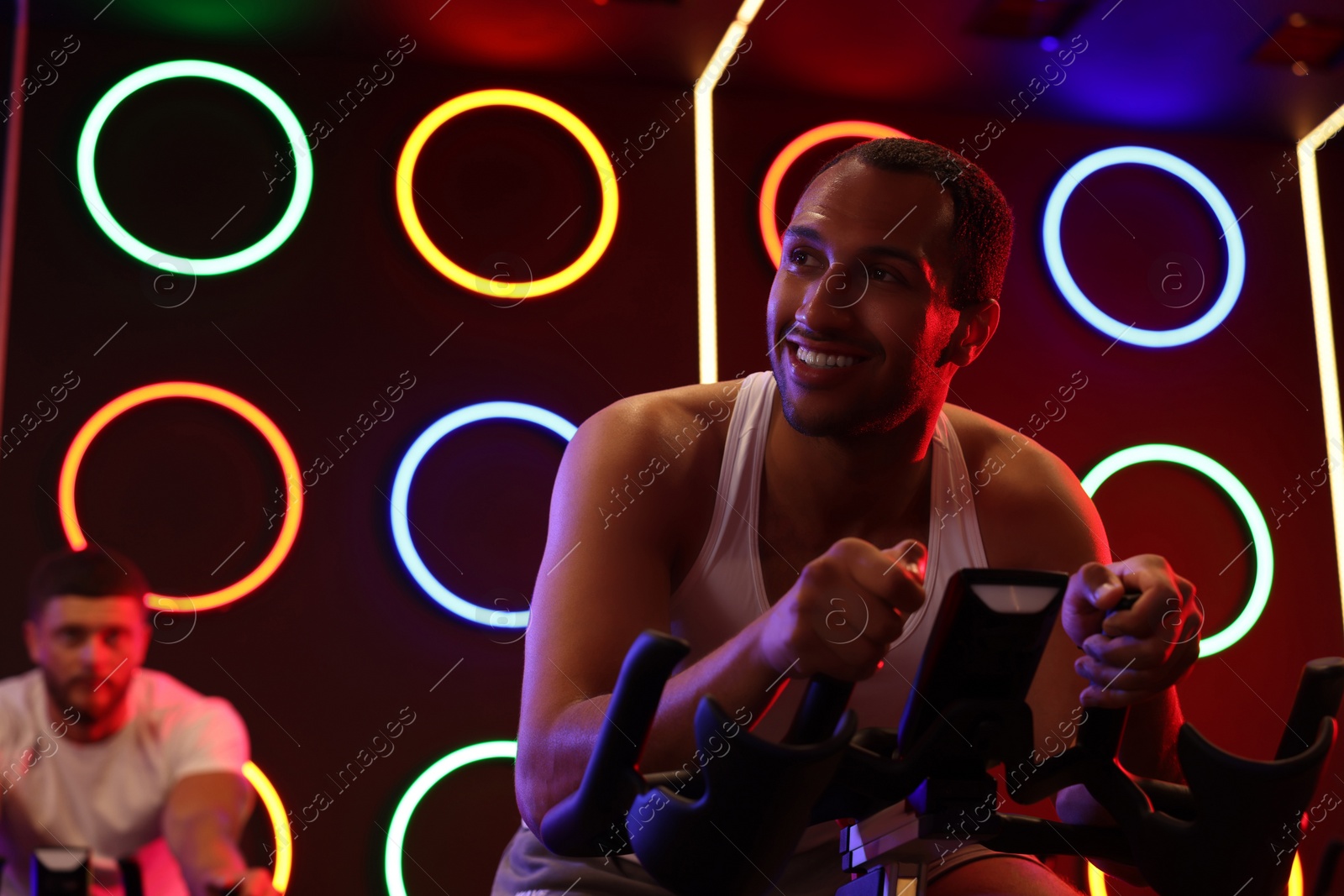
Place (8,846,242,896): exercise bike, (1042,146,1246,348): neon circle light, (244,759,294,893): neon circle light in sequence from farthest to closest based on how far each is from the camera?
(1042,146,1246,348): neon circle light, (244,759,294,893): neon circle light, (8,846,242,896): exercise bike

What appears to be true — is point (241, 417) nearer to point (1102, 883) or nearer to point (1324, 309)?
point (1102, 883)

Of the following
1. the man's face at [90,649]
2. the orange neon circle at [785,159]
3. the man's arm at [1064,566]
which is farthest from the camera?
the orange neon circle at [785,159]

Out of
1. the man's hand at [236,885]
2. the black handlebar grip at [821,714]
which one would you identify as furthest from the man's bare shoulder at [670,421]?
the man's hand at [236,885]

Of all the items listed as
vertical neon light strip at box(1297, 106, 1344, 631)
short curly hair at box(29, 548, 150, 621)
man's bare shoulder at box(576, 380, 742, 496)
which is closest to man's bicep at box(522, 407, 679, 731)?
man's bare shoulder at box(576, 380, 742, 496)

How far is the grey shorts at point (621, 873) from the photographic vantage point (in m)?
1.40

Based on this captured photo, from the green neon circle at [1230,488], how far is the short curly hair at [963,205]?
188 cm

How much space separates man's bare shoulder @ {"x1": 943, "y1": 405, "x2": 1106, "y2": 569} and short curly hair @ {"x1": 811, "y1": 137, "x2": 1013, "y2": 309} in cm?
24

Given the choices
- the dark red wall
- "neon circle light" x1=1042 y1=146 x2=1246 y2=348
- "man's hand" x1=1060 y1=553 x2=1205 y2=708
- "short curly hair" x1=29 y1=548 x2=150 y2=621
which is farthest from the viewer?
"neon circle light" x1=1042 y1=146 x2=1246 y2=348

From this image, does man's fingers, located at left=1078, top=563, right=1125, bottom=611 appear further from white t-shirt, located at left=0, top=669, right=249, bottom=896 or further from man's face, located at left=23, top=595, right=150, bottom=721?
man's face, located at left=23, top=595, right=150, bottom=721

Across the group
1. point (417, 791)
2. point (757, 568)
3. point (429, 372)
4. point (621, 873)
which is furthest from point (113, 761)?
point (757, 568)

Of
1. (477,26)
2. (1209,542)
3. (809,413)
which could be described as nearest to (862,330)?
(809,413)

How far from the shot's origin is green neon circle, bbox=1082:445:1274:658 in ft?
11.3

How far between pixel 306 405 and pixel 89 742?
950 millimetres

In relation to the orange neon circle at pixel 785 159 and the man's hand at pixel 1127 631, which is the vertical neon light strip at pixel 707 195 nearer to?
the orange neon circle at pixel 785 159
